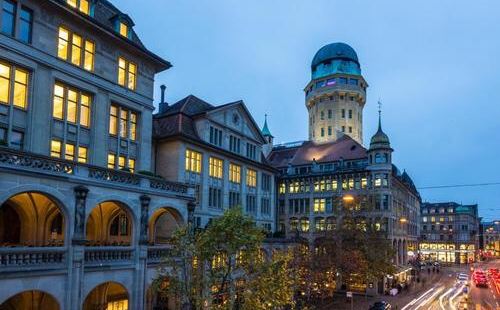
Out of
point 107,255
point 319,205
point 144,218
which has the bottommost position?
point 107,255

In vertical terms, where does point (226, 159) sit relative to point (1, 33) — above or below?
below

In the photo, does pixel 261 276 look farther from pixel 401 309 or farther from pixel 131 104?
pixel 401 309

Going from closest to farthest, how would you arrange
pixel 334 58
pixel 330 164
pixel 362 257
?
pixel 362 257 → pixel 330 164 → pixel 334 58

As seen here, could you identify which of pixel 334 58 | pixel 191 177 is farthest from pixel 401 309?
pixel 334 58

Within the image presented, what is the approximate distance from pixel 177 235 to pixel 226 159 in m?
26.9

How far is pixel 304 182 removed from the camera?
74.2 meters

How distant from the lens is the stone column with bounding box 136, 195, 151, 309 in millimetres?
28266

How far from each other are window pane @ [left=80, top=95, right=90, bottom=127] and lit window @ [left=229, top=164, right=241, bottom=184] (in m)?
21.9

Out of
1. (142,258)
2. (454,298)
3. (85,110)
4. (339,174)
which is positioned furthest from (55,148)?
(454,298)

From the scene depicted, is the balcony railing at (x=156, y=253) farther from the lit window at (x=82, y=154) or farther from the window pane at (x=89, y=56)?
the window pane at (x=89, y=56)

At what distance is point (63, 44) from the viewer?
2994 centimetres

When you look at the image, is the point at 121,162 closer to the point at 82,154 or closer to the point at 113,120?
the point at 113,120

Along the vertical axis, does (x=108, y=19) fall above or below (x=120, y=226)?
above

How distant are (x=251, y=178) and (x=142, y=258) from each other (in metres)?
28.4
